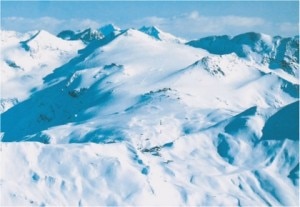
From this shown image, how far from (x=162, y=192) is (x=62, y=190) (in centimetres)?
1557

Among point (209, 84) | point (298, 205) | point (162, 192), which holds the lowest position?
point (209, 84)

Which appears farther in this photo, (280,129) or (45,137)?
(45,137)

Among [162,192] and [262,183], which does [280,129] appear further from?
[162,192]

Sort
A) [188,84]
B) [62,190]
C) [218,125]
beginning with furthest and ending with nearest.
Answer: [188,84] < [218,125] < [62,190]

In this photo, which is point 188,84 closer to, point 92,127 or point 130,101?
point 130,101

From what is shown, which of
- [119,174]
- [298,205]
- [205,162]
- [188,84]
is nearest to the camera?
[119,174]

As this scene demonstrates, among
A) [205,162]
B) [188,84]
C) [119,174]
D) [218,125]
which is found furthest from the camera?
[188,84]

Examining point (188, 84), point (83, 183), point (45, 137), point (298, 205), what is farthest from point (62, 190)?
point (188, 84)

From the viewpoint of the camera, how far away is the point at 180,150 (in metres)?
102

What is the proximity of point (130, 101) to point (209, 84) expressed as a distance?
34.6 m

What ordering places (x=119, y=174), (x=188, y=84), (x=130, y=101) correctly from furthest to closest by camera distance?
(x=188, y=84)
(x=130, y=101)
(x=119, y=174)

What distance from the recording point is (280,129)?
10338cm

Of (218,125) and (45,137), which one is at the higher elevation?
(218,125)

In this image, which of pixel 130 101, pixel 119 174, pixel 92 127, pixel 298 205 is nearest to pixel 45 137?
pixel 92 127
